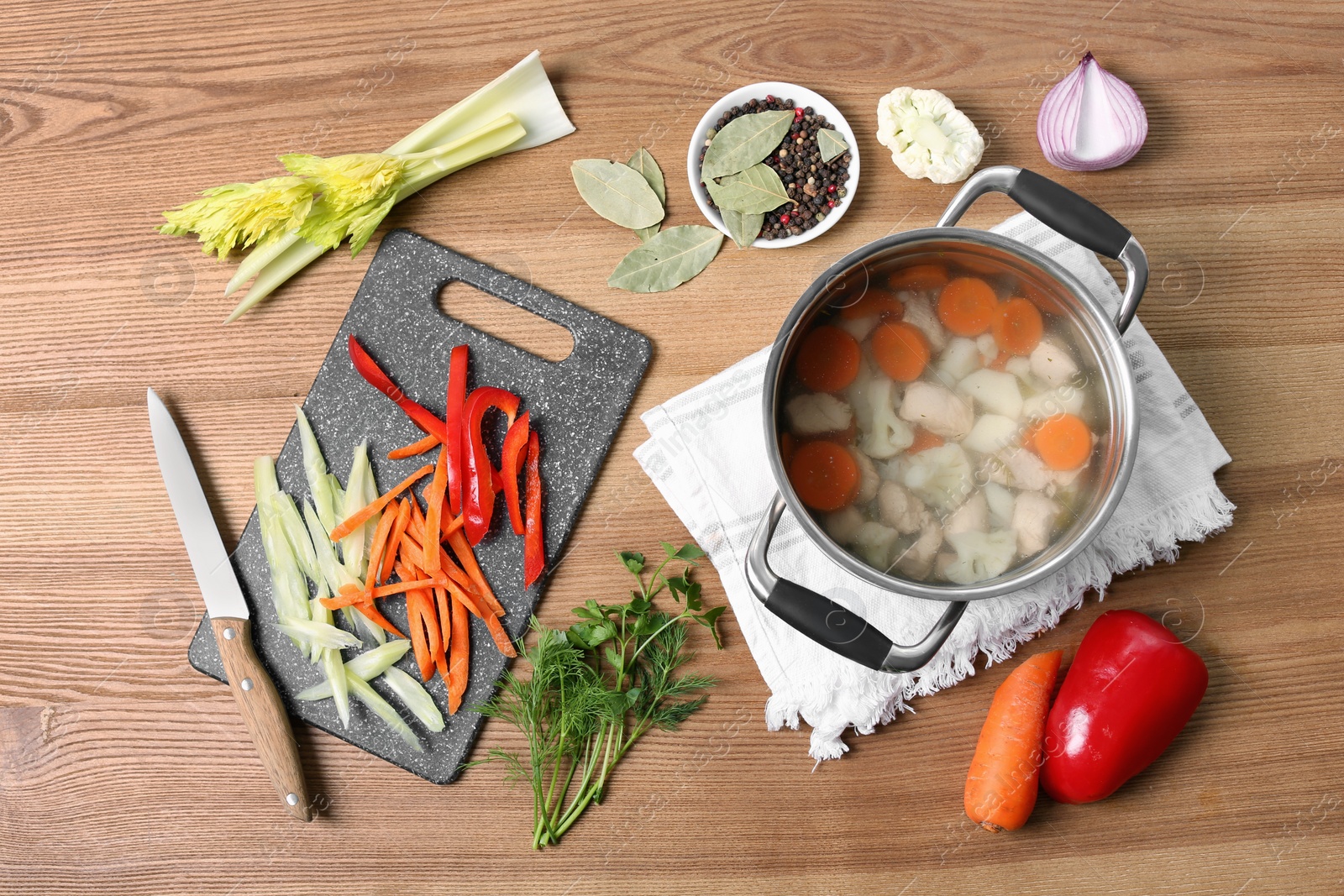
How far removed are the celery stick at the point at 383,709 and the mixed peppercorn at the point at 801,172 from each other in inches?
37.4

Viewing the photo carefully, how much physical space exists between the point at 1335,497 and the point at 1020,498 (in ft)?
2.18

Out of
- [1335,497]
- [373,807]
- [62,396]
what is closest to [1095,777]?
[1335,497]

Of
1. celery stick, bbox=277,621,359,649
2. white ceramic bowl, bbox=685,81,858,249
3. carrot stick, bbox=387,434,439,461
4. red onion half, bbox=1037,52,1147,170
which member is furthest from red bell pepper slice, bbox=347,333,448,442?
red onion half, bbox=1037,52,1147,170

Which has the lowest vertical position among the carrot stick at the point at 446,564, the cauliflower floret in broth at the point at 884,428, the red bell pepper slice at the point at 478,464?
the carrot stick at the point at 446,564

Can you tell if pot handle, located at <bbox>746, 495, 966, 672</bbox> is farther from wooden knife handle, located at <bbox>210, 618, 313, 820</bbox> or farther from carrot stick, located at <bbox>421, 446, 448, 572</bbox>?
wooden knife handle, located at <bbox>210, 618, 313, 820</bbox>

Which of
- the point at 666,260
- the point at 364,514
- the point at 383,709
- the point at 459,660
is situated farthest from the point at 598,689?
the point at 666,260

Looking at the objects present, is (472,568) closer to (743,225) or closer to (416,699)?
(416,699)

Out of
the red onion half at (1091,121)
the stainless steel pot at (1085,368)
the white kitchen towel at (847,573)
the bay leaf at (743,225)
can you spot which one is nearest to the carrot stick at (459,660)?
the white kitchen towel at (847,573)

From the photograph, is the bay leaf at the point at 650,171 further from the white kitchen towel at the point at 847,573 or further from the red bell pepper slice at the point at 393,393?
the red bell pepper slice at the point at 393,393

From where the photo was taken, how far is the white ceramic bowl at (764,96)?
1.30 m

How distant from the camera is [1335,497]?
1.31 m

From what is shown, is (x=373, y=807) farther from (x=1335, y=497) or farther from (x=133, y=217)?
(x=1335, y=497)

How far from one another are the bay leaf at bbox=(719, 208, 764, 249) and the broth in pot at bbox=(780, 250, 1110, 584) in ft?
1.02

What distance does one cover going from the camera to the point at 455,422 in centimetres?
130
